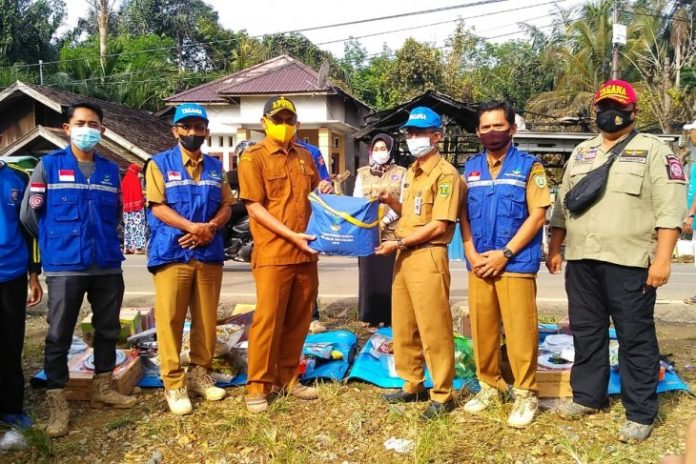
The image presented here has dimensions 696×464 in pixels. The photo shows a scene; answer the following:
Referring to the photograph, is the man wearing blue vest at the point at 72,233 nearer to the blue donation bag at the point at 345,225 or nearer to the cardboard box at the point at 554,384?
the blue donation bag at the point at 345,225

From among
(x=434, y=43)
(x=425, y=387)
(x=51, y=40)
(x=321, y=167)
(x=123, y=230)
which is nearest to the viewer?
(x=425, y=387)

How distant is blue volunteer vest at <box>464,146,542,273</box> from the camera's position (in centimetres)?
344

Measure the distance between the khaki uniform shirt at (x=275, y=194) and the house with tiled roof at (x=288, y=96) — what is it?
45.1 ft

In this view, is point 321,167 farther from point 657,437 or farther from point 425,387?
point 657,437

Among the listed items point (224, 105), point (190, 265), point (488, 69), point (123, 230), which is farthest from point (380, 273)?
point (488, 69)

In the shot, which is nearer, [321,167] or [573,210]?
[573,210]

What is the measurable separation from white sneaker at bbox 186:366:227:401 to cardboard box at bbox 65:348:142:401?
1.48 ft

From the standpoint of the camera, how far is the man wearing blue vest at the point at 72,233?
3.51 meters

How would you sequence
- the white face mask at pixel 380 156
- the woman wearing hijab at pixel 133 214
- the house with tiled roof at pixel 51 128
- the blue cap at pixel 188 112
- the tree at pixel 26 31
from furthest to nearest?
1. the tree at pixel 26 31
2. the house with tiled roof at pixel 51 128
3. the woman wearing hijab at pixel 133 214
4. the white face mask at pixel 380 156
5. the blue cap at pixel 188 112

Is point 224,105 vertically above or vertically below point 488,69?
below

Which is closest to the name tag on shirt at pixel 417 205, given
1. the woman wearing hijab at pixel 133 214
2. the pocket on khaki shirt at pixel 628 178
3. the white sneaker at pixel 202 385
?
the pocket on khaki shirt at pixel 628 178

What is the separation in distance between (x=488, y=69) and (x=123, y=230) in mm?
25560

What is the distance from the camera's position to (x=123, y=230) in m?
13.7

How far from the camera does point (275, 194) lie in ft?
12.3
